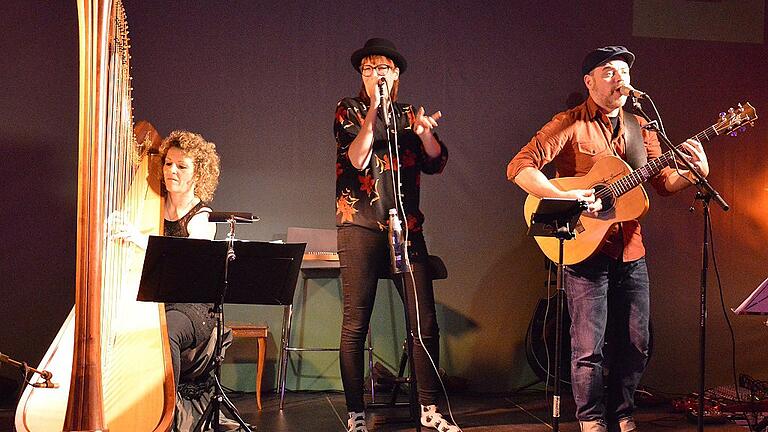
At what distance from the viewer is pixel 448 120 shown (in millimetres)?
5418

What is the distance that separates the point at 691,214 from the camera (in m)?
5.62

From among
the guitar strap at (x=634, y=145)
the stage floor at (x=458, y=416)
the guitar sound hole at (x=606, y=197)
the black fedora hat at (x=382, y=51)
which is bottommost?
the stage floor at (x=458, y=416)

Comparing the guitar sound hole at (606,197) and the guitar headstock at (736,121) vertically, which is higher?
the guitar headstock at (736,121)

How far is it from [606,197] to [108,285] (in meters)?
2.01

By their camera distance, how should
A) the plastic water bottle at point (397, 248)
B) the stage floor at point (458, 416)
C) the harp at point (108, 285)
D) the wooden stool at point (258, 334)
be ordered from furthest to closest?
the wooden stool at point (258, 334), the stage floor at point (458, 416), the plastic water bottle at point (397, 248), the harp at point (108, 285)

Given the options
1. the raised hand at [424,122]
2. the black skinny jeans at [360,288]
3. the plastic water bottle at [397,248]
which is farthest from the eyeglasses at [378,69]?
the plastic water bottle at [397,248]

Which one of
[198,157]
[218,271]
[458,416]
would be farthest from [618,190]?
[198,157]

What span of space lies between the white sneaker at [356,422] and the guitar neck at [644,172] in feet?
4.88

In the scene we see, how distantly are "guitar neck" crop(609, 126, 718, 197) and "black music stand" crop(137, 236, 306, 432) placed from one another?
1.34m

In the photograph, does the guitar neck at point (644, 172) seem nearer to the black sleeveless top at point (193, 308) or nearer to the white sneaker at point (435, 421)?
the white sneaker at point (435, 421)

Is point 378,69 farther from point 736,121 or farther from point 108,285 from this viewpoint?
point 108,285

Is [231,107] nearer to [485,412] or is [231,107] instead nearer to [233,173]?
[233,173]

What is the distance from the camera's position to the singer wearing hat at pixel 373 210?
348 centimetres

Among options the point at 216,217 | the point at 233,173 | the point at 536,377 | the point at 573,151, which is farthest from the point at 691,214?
the point at 216,217
